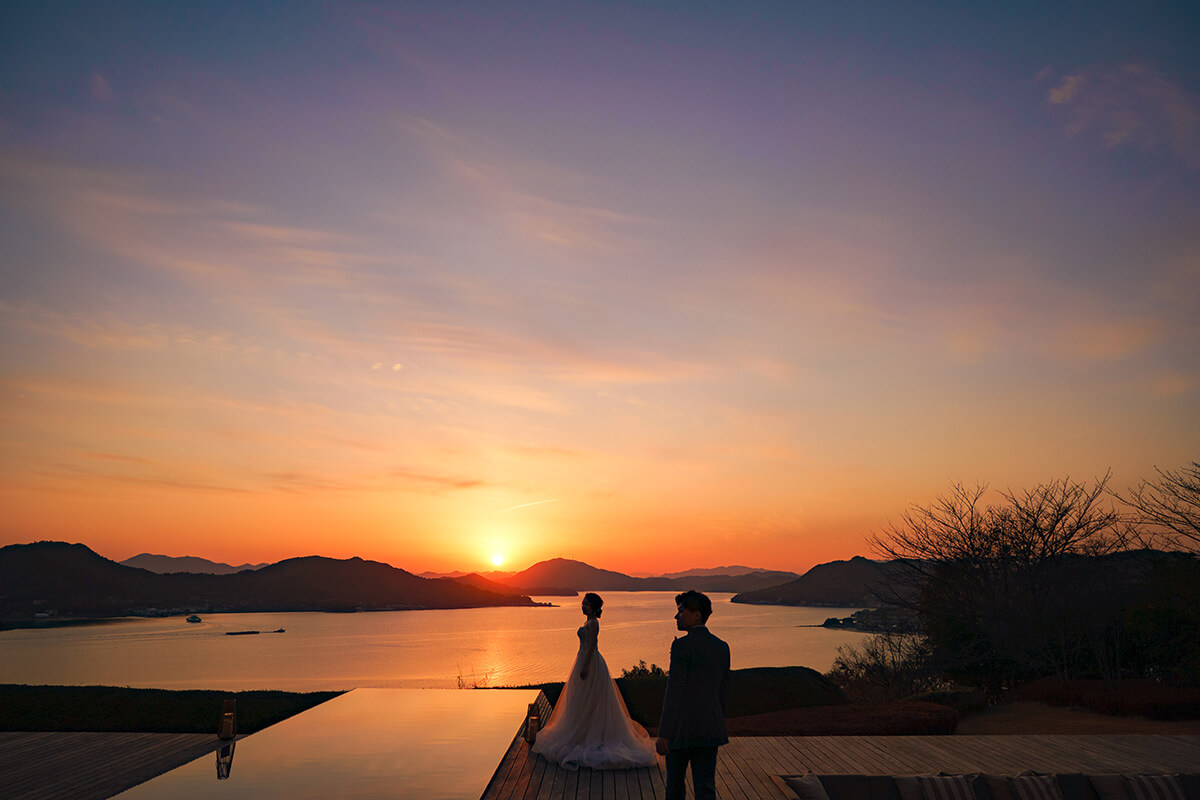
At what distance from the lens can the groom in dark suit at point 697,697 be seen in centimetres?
563

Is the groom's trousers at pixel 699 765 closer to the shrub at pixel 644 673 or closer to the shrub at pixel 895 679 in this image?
the shrub at pixel 644 673

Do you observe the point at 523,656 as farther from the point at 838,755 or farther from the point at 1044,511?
the point at 838,755

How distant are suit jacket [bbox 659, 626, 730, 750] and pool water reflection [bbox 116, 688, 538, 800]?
2.30 metres

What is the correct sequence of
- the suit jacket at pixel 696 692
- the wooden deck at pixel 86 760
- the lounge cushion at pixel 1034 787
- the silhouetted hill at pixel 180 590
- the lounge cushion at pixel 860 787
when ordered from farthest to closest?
the silhouetted hill at pixel 180 590 < the wooden deck at pixel 86 760 < the lounge cushion at pixel 860 787 < the lounge cushion at pixel 1034 787 < the suit jacket at pixel 696 692

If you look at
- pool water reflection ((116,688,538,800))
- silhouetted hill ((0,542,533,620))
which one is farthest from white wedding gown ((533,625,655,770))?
silhouetted hill ((0,542,533,620))

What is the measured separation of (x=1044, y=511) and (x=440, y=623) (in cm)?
12328

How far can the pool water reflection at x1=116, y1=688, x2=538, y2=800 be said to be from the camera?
22.6ft

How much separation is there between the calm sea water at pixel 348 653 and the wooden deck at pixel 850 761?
2197 cm

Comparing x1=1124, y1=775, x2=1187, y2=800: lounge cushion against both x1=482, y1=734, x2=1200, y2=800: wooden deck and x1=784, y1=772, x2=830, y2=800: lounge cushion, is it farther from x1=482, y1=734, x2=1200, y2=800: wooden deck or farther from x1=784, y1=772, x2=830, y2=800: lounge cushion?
x1=784, y1=772, x2=830, y2=800: lounge cushion

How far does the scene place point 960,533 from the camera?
26.1 metres

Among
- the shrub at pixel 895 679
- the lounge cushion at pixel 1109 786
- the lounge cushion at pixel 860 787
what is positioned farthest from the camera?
the shrub at pixel 895 679

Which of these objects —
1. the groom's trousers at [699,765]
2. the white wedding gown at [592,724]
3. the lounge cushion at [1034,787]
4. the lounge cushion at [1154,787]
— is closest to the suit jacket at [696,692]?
the groom's trousers at [699,765]

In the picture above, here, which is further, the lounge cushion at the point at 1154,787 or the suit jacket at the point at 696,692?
the lounge cushion at the point at 1154,787

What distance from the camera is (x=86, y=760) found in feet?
33.0
